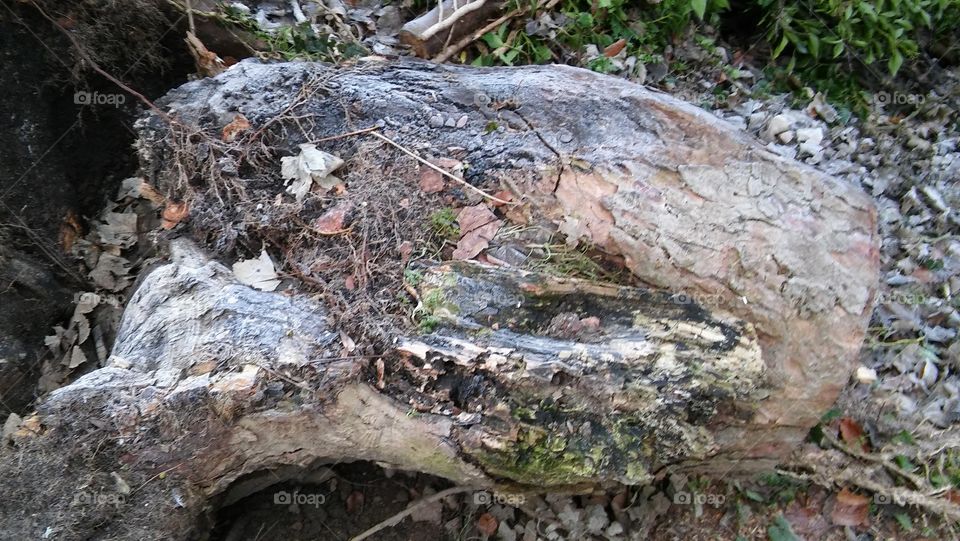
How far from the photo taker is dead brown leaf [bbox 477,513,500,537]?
3.17 m

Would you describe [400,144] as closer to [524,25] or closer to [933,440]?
[524,25]

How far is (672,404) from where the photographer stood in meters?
2.48

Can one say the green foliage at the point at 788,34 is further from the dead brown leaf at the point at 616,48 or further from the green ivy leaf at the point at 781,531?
the green ivy leaf at the point at 781,531

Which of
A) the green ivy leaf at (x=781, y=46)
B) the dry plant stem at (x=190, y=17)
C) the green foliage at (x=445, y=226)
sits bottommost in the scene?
the green ivy leaf at (x=781, y=46)

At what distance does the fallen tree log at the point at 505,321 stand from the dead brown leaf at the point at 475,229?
100 mm

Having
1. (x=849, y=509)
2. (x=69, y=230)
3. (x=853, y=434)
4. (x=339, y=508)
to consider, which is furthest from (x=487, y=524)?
(x=69, y=230)

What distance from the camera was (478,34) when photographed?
4105 millimetres

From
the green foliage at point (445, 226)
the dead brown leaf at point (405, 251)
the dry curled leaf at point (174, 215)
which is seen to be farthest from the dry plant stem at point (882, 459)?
the dry curled leaf at point (174, 215)

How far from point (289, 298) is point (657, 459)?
1572 millimetres

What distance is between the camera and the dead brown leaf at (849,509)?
3.17 m

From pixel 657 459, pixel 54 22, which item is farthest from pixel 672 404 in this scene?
pixel 54 22

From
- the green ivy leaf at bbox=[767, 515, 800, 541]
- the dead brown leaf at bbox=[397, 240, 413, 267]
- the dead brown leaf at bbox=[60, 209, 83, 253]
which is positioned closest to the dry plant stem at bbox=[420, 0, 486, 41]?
the dead brown leaf at bbox=[397, 240, 413, 267]

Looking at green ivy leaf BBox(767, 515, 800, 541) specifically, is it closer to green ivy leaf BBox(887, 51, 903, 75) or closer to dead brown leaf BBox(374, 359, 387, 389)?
dead brown leaf BBox(374, 359, 387, 389)

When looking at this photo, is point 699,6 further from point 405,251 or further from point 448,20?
point 405,251
